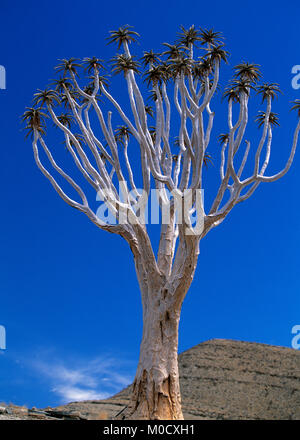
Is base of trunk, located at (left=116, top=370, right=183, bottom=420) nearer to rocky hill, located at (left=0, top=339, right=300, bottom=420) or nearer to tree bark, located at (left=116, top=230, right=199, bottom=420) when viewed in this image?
tree bark, located at (left=116, top=230, right=199, bottom=420)

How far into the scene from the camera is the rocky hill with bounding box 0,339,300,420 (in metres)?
28.9

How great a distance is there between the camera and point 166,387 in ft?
50.2

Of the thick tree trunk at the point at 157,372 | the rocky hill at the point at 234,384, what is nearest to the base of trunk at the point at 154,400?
the thick tree trunk at the point at 157,372

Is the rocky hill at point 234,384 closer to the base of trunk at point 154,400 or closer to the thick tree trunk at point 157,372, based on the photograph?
the base of trunk at point 154,400

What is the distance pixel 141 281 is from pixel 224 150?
700 centimetres

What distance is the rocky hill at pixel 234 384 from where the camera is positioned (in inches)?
1138

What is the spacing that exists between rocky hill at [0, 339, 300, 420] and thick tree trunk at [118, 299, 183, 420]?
10653mm

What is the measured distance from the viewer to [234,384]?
3328 cm

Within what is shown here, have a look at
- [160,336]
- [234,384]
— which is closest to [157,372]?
[160,336]

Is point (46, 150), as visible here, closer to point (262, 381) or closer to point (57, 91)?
point (57, 91)

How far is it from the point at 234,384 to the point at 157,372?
64.6 ft

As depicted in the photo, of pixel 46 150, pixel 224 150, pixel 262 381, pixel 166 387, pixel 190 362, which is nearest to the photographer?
pixel 166 387

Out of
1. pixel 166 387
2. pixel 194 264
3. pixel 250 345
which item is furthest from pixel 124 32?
pixel 250 345

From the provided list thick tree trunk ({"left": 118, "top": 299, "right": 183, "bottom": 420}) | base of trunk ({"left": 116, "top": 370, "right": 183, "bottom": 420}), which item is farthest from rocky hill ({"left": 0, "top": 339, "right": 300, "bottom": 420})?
thick tree trunk ({"left": 118, "top": 299, "right": 183, "bottom": 420})
